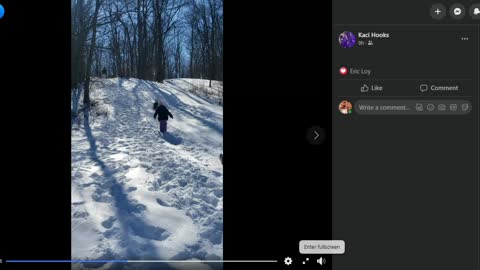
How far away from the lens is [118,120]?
42.9ft

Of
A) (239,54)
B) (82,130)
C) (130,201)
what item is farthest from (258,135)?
(82,130)

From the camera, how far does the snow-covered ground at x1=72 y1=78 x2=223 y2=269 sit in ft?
9.67
